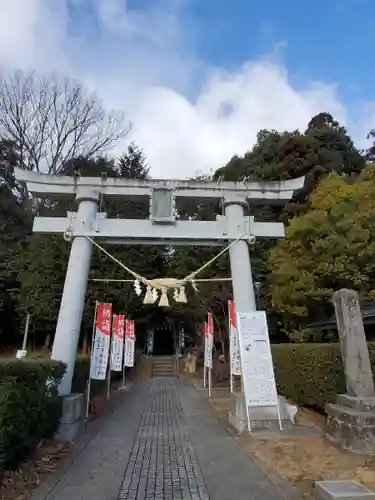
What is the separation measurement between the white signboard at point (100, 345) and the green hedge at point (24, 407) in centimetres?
332

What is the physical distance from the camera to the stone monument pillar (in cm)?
613

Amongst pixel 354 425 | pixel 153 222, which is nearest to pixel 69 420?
pixel 153 222

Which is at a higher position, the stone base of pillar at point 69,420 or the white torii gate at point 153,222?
the white torii gate at point 153,222

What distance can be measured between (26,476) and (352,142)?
3491 cm

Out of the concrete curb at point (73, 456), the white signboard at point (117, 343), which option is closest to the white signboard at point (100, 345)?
the concrete curb at point (73, 456)

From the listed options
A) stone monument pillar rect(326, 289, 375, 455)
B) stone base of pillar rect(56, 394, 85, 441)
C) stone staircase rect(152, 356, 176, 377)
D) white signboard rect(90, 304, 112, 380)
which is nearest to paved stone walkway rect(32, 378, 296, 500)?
stone base of pillar rect(56, 394, 85, 441)

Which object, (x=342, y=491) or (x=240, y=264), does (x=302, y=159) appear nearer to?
(x=240, y=264)

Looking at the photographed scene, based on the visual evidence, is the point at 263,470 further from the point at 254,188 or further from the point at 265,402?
the point at 254,188

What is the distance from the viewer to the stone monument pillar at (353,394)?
20.1ft

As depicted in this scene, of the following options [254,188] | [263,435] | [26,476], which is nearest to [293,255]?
[254,188]

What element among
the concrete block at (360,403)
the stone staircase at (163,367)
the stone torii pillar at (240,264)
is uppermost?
the stone torii pillar at (240,264)

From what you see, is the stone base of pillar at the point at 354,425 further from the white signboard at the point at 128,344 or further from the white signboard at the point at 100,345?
the white signboard at the point at 128,344

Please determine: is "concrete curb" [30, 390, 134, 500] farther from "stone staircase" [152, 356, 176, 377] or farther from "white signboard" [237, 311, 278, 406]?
"stone staircase" [152, 356, 176, 377]

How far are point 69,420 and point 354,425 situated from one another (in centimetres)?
502
